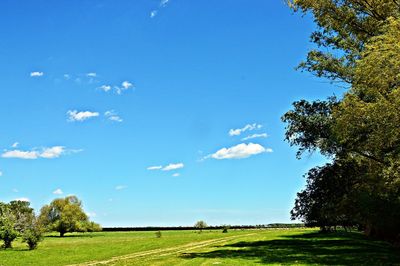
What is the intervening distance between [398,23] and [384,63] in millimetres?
2104

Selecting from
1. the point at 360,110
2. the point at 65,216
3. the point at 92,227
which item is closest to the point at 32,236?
the point at 360,110

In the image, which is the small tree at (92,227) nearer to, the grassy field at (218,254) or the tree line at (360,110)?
the grassy field at (218,254)

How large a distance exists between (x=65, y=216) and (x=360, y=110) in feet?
375

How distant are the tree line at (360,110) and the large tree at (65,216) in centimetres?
8886

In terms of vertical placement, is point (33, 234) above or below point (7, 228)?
below

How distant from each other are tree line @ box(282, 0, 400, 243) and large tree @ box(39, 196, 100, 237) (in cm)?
8886

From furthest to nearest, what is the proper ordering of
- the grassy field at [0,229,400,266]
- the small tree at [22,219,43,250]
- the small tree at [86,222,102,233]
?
1. the small tree at [86,222,102,233]
2. the small tree at [22,219,43,250]
3. the grassy field at [0,229,400,266]

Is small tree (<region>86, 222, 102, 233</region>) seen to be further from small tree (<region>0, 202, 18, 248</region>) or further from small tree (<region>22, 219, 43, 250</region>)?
small tree (<region>22, 219, 43, 250</region>)

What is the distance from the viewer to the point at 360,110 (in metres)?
A: 27.8

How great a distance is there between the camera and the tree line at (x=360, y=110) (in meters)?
25.1

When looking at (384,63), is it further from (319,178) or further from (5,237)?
(5,237)

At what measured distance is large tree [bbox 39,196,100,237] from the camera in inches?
5059

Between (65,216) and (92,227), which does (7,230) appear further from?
(92,227)

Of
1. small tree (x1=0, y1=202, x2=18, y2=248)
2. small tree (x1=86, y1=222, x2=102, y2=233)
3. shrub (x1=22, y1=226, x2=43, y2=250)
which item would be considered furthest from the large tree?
shrub (x1=22, y1=226, x2=43, y2=250)
